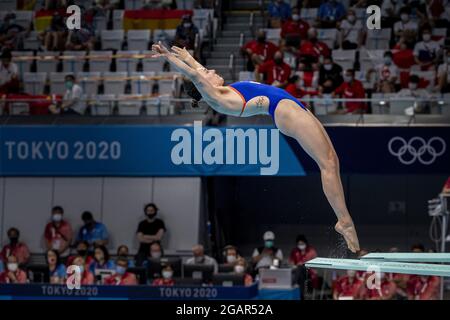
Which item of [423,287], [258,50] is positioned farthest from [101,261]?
[423,287]

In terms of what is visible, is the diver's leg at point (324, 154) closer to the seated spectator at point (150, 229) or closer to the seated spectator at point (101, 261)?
the seated spectator at point (101, 261)

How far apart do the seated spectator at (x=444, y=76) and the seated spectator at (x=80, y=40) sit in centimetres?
412

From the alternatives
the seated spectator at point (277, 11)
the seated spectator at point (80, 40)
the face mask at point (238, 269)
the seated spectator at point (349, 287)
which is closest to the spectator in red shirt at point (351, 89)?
the seated spectator at point (277, 11)

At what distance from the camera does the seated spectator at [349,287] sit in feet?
37.4

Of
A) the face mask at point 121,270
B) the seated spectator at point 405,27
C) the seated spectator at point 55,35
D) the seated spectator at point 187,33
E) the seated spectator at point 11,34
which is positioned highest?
the seated spectator at point 405,27

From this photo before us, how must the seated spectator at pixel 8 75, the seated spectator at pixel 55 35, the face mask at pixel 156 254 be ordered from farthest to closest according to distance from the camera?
the seated spectator at pixel 8 75 < the face mask at pixel 156 254 < the seated spectator at pixel 55 35

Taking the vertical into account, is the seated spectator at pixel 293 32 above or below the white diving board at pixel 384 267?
above

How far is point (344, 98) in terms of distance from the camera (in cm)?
1252

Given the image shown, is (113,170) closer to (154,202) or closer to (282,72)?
(154,202)

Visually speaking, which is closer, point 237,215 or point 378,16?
point 378,16

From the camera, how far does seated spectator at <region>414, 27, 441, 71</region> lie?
1290 cm

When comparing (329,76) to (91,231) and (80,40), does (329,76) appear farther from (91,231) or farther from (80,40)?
(91,231)
